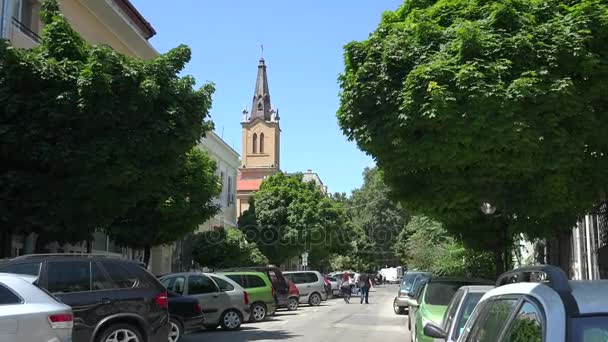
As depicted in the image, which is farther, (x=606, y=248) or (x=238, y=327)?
(x=238, y=327)

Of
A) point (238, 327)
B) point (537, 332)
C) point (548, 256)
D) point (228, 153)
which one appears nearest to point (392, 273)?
point (228, 153)

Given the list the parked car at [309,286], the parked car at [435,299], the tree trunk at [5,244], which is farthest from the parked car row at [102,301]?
the parked car at [309,286]

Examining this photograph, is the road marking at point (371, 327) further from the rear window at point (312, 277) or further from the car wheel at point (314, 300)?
the rear window at point (312, 277)

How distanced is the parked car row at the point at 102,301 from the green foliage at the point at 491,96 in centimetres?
470

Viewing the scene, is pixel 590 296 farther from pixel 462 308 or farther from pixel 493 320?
pixel 462 308

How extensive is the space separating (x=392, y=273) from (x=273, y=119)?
83.8 ft

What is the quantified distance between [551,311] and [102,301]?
8.65 metres

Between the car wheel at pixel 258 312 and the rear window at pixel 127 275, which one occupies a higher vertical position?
the rear window at pixel 127 275

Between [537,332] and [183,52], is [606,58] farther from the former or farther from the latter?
[183,52]

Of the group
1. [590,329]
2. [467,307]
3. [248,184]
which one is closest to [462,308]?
[467,307]

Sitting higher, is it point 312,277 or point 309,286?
point 312,277

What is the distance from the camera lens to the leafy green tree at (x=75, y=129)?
13.8 m

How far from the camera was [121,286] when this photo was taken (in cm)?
1074

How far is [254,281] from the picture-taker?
2206cm
